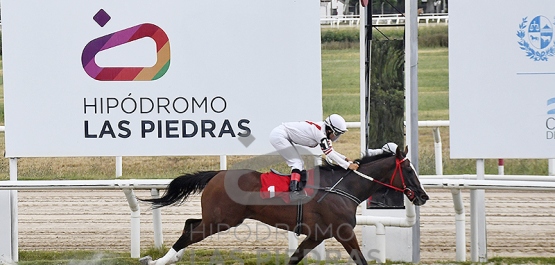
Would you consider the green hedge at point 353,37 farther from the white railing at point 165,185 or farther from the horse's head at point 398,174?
the horse's head at point 398,174

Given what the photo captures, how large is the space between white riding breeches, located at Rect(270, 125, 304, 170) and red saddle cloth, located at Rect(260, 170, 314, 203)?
0.41 ft

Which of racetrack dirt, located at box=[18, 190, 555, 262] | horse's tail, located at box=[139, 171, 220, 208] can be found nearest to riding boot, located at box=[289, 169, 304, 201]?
horse's tail, located at box=[139, 171, 220, 208]

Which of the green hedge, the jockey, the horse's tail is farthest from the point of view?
the green hedge

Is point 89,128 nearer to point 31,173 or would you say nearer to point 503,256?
point 503,256

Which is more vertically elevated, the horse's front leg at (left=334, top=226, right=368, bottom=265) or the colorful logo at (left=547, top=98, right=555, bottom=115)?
the colorful logo at (left=547, top=98, right=555, bottom=115)

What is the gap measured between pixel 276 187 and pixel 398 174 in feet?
3.03

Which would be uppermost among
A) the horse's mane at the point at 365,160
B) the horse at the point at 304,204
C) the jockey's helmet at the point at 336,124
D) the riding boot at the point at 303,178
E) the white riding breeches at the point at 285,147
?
the jockey's helmet at the point at 336,124

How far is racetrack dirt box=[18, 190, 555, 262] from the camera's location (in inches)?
334

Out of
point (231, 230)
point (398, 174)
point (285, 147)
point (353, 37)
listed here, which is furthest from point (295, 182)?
point (353, 37)

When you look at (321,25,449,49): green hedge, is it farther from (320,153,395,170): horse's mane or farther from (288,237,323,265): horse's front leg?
(288,237,323,265): horse's front leg

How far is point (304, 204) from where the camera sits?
688cm

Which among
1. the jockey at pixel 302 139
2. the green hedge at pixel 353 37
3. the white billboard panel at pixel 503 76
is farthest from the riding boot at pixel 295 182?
the green hedge at pixel 353 37

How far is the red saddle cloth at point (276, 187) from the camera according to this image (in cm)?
685

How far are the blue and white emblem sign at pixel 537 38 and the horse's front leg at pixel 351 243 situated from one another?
2003 millimetres
